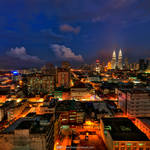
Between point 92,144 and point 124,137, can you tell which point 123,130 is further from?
point 92,144

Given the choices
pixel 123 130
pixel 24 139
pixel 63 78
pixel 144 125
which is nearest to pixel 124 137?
pixel 123 130

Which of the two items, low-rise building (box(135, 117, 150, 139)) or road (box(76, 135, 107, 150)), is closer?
road (box(76, 135, 107, 150))

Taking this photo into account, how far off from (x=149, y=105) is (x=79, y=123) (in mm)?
10465

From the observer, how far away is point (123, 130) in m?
9.93

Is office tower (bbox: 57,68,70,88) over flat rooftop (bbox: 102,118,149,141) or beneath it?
over

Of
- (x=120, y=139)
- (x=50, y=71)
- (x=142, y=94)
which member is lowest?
(x=120, y=139)

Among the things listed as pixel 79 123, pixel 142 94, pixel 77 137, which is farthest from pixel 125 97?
pixel 77 137

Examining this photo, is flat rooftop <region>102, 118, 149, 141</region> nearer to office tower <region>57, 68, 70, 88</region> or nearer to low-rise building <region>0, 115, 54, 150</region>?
low-rise building <region>0, 115, 54, 150</region>

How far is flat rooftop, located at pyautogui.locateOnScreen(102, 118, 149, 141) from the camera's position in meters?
8.84

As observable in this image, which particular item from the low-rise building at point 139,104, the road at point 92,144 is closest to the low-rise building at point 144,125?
the low-rise building at point 139,104

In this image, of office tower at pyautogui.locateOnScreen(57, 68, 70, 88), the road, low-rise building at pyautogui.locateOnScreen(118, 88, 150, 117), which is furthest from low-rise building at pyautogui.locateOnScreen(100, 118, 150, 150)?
office tower at pyautogui.locateOnScreen(57, 68, 70, 88)

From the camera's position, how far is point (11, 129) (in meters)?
8.17

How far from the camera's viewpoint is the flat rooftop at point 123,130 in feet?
29.0

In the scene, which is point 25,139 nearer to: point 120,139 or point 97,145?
point 97,145
